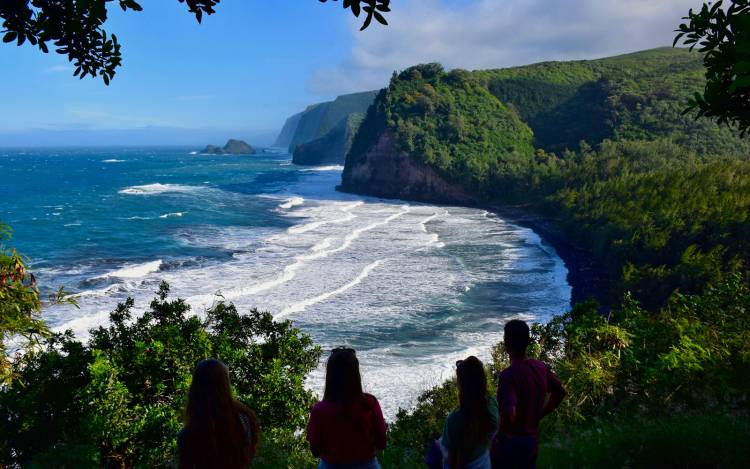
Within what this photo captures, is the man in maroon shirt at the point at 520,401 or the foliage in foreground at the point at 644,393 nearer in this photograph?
the man in maroon shirt at the point at 520,401

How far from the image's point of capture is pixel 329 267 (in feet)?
97.8

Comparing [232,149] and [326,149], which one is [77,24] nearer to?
[326,149]

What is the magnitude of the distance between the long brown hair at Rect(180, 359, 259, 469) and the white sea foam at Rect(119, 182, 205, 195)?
67.3m

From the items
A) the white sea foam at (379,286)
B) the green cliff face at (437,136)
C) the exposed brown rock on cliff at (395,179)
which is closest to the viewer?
the white sea foam at (379,286)

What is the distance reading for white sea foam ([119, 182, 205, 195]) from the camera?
6571 centimetres

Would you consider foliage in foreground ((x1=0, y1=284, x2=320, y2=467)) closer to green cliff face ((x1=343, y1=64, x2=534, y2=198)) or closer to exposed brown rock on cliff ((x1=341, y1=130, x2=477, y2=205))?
exposed brown rock on cliff ((x1=341, y1=130, x2=477, y2=205))

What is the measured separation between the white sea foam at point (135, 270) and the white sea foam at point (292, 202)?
2549 centimetres

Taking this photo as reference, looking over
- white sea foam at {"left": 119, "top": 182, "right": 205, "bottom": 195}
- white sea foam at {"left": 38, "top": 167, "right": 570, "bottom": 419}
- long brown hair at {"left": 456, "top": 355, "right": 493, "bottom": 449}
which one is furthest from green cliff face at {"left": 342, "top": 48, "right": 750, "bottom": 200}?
long brown hair at {"left": 456, "top": 355, "right": 493, "bottom": 449}

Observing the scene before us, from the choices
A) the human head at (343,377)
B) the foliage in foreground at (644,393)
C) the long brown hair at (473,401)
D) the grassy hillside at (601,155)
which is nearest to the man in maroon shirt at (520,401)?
the long brown hair at (473,401)

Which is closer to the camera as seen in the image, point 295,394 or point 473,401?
point 473,401

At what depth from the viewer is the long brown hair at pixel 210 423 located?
290 centimetres

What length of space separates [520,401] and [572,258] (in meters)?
32.4

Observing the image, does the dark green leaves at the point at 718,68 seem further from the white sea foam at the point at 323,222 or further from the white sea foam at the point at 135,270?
the white sea foam at the point at 323,222

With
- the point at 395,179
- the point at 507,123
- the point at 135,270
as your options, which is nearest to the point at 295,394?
the point at 135,270
